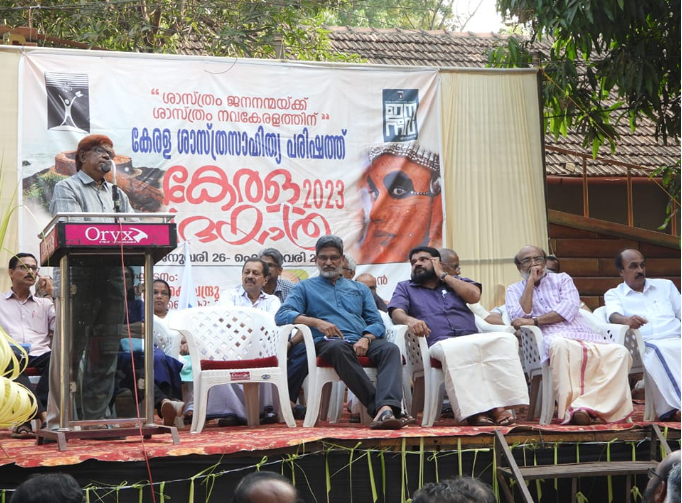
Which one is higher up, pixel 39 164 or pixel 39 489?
pixel 39 164

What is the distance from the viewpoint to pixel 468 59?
13.8 metres

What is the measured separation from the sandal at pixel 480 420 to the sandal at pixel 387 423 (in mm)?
548

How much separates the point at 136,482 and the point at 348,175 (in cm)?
452

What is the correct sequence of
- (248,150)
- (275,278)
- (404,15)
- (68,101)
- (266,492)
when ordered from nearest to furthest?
(266,492) → (275,278) → (68,101) → (248,150) → (404,15)

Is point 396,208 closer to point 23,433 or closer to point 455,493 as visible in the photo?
point 23,433

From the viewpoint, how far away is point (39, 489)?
10.0ft

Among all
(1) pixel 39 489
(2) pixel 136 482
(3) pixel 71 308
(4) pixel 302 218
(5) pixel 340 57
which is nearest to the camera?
(1) pixel 39 489

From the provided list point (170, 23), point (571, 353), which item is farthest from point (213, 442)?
point (170, 23)

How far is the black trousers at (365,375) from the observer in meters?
6.10

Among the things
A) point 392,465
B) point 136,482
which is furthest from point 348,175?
point 136,482

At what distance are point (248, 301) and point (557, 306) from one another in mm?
2204

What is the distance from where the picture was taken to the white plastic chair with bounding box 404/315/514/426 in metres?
6.36

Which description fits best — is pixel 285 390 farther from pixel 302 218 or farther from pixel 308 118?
pixel 308 118

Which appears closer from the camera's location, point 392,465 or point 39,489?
point 39,489
